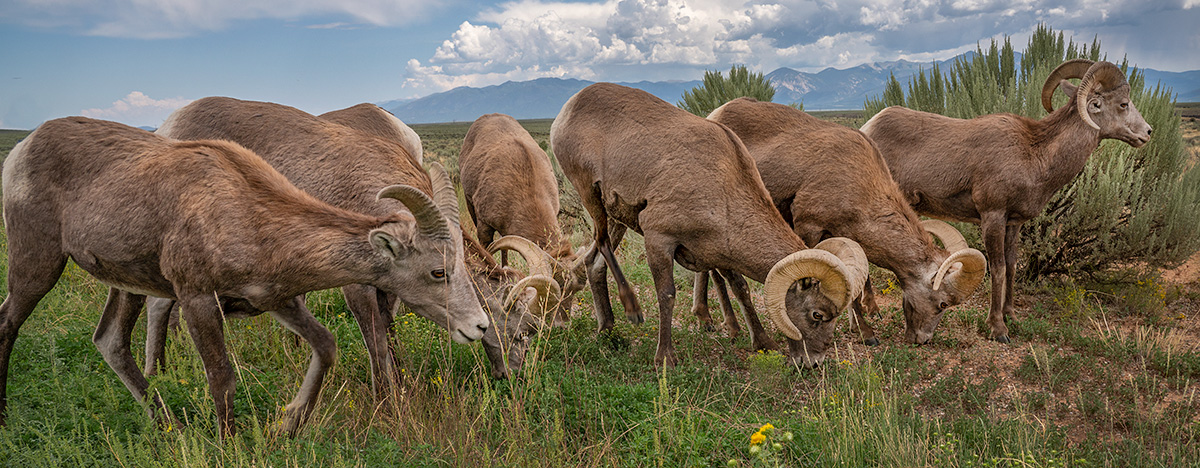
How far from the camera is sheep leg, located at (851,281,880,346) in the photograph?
22.1ft

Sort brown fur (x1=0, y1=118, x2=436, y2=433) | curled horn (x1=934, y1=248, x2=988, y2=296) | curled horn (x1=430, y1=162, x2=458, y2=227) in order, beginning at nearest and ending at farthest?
brown fur (x1=0, y1=118, x2=436, y2=433) → curled horn (x1=430, y1=162, x2=458, y2=227) → curled horn (x1=934, y1=248, x2=988, y2=296)

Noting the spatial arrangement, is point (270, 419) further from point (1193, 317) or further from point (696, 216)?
point (1193, 317)

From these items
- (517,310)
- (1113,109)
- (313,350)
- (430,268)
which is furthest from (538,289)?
(1113,109)

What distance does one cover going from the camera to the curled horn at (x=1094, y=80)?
666 cm

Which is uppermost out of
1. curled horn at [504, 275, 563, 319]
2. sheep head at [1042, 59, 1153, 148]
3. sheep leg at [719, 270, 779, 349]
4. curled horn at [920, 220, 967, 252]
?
sheep head at [1042, 59, 1153, 148]

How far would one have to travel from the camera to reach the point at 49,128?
3998 millimetres

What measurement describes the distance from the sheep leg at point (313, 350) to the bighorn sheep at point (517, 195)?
242 centimetres

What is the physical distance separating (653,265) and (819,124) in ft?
7.47

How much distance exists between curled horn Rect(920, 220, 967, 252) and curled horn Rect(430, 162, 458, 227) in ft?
13.8

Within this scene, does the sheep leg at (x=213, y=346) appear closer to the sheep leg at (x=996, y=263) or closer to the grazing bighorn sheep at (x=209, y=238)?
the grazing bighorn sheep at (x=209, y=238)

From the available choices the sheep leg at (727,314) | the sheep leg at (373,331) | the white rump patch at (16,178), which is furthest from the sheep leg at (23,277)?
the sheep leg at (727,314)

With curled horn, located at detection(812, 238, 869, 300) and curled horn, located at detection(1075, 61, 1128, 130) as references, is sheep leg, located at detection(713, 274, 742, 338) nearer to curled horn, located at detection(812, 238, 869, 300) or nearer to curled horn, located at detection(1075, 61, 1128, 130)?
curled horn, located at detection(812, 238, 869, 300)

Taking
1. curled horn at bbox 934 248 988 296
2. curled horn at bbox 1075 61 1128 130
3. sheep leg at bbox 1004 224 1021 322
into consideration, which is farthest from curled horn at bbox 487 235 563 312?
curled horn at bbox 1075 61 1128 130

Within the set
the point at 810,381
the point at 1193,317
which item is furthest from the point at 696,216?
the point at 1193,317
